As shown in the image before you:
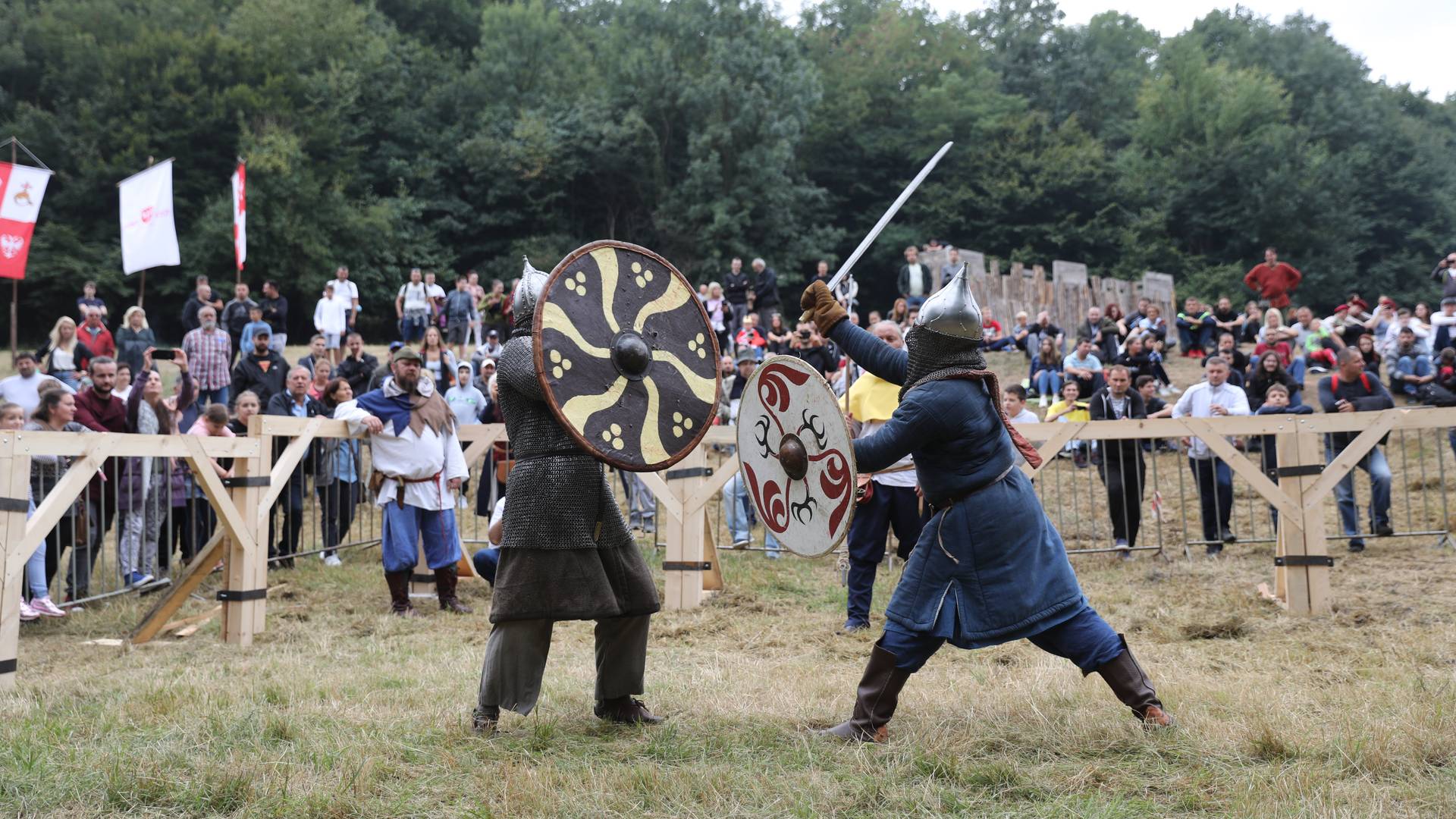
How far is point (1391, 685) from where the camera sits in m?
4.58

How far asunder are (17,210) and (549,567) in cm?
1113

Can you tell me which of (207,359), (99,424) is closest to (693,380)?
(99,424)

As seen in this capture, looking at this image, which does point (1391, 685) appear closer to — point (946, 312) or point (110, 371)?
point (946, 312)

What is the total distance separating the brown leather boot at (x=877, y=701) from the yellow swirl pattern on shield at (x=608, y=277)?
1415mm

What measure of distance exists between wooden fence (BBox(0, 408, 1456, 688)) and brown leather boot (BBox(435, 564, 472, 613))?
992mm

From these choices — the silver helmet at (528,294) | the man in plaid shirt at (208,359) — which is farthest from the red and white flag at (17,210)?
the silver helmet at (528,294)

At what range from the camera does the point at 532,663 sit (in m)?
4.24

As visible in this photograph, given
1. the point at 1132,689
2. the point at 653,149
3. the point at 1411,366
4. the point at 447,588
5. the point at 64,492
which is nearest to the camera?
the point at 1132,689

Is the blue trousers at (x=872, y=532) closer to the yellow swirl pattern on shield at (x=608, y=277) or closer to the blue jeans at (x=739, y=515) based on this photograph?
the blue jeans at (x=739, y=515)

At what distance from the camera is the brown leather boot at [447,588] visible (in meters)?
7.43

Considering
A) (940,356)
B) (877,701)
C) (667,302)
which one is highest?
(667,302)

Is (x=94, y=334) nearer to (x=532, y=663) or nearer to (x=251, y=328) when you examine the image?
(x=251, y=328)

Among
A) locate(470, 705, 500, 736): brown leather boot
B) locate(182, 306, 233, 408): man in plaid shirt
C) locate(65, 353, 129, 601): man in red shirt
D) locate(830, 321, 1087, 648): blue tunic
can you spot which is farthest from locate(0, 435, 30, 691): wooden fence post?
locate(182, 306, 233, 408): man in plaid shirt

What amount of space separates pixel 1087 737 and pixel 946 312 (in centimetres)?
141
